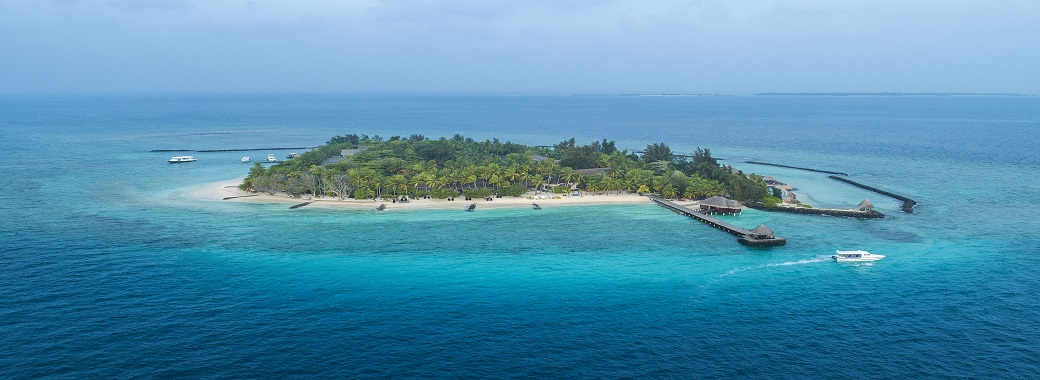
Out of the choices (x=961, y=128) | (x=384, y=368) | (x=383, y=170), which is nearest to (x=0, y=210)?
(x=383, y=170)

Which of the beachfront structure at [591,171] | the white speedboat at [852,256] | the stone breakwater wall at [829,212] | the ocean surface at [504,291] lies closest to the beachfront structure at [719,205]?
the ocean surface at [504,291]

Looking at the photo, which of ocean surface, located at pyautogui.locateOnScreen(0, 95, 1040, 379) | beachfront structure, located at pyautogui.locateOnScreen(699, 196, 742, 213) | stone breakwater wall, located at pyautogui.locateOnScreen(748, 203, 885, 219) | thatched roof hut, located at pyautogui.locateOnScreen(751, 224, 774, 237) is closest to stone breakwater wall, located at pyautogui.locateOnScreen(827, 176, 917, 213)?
ocean surface, located at pyautogui.locateOnScreen(0, 95, 1040, 379)

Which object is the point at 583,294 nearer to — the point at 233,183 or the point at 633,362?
the point at 633,362

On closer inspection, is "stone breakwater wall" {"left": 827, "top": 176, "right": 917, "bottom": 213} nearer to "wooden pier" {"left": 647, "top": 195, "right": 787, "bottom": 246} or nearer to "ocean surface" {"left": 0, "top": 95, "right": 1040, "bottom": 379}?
"ocean surface" {"left": 0, "top": 95, "right": 1040, "bottom": 379}

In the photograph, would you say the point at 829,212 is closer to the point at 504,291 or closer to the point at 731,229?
the point at 731,229

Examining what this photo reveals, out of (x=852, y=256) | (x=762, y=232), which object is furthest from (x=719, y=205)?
(x=852, y=256)
